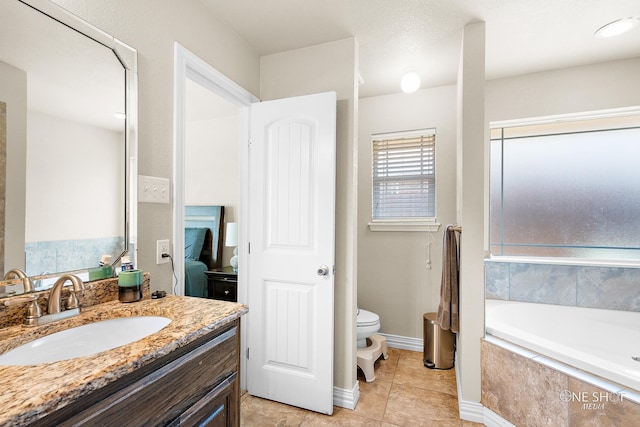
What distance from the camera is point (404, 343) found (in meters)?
2.98

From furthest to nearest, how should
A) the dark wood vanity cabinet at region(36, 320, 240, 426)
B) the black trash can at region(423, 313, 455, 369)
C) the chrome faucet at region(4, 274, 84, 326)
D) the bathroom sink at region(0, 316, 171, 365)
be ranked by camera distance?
the black trash can at region(423, 313, 455, 369), the chrome faucet at region(4, 274, 84, 326), the bathroom sink at region(0, 316, 171, 365), the dark wood vanity cabinet at region(36, 320, 240, 426)

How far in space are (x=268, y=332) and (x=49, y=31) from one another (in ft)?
6.25

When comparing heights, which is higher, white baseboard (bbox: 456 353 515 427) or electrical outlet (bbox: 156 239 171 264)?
electrical outlet (bbox: 156 239 171 264)

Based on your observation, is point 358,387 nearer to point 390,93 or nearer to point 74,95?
point 74,95

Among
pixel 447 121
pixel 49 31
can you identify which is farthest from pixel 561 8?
pixel 49 31

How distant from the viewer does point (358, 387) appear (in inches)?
87.4

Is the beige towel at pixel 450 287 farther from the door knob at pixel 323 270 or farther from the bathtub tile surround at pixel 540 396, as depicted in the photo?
the door knob at pixel 323 270

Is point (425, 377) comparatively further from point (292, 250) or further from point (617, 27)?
point (617, 27)

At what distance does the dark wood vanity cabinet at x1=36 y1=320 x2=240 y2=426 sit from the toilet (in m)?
1.41

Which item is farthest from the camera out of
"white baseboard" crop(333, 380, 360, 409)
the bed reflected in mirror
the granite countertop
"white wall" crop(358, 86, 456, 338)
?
the bed reflected in mirror

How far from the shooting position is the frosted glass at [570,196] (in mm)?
2379

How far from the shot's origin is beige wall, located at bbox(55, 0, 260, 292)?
52.7 inches

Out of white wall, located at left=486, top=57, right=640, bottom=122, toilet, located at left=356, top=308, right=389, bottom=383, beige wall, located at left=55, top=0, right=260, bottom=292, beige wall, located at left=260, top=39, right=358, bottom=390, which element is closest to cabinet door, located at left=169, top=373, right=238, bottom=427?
beige wall, located at left=55, top=0, right=260, bottom=292

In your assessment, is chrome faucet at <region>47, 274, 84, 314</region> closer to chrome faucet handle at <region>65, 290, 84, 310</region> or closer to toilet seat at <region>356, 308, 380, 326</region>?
chrome faucet handle at <region>65, 290, 84, 310</region>
